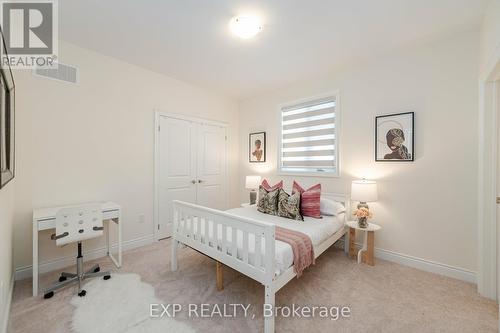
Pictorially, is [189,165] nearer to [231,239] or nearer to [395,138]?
[231,239]

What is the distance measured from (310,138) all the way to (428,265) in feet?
7.31

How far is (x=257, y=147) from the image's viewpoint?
4.24 metres

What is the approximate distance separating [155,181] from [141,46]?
1.89 meters

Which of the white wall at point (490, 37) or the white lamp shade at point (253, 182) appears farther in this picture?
the white lamp shade at point (253, 182)

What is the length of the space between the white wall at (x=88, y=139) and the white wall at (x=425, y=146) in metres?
2.86

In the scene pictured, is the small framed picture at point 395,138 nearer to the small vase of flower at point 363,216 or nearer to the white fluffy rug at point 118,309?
the small vase of flower at point 363,216

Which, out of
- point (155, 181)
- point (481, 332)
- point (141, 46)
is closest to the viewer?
point (481, 332)

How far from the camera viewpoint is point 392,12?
198 centimetres

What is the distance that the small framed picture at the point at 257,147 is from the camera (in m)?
4.14

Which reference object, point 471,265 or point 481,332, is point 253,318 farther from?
point 471,265

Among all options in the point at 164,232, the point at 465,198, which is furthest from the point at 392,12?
the point at 164,232

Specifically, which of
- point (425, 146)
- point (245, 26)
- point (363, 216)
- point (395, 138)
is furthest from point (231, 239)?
point (425, 146)

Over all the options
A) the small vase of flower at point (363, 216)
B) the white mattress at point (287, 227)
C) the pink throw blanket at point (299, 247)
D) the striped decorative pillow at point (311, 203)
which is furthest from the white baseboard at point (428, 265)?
the pink throw blanket at point (299, 247)

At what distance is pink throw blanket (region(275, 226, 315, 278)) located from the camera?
1.84 m
